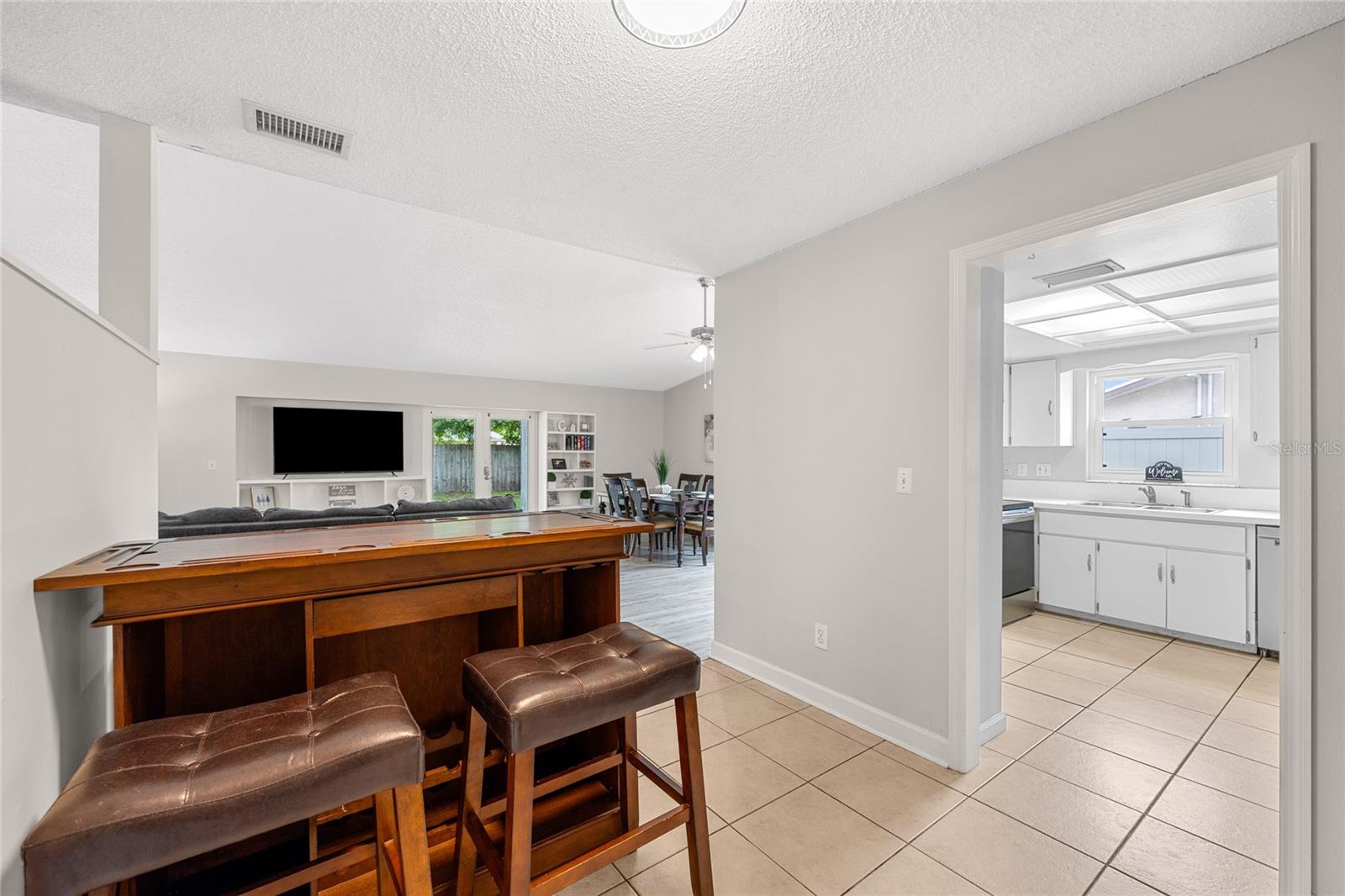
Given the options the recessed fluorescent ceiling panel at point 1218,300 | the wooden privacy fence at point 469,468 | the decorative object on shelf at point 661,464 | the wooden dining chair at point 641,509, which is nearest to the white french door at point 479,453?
the wooden privacy fence at point 469,468

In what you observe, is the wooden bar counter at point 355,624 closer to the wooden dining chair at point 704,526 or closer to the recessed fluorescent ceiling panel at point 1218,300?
the recessed fluorescent ceiling panel at point 1218,300

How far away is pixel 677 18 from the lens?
1216 mm

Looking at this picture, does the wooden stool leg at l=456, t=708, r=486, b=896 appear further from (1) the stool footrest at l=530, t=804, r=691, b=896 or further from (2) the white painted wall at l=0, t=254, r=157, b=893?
(2) the white painted wall at l=0, t=254, r=157, b=893

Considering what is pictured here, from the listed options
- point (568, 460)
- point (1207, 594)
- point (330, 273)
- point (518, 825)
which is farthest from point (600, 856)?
point (568, 460)

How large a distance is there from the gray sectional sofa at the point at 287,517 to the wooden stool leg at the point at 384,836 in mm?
1949

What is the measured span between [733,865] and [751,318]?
8.17 ft

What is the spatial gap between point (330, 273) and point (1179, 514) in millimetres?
6310

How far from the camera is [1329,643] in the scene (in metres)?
1.35

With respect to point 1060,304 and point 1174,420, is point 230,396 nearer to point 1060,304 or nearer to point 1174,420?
point 1060,304

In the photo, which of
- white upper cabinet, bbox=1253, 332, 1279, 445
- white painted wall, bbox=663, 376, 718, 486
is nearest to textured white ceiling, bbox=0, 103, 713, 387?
white painted wall, bbox=663, 376, 718, 486

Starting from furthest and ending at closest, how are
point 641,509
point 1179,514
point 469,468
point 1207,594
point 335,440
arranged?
1. point 469,468
2. point 641,509
3. point 335,440
4. point 1179,514
5. point 1207,594

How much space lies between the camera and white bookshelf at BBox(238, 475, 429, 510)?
602 cm

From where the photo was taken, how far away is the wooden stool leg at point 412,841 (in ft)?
3.36

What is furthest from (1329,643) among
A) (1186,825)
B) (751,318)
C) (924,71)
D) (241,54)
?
(241,54)
